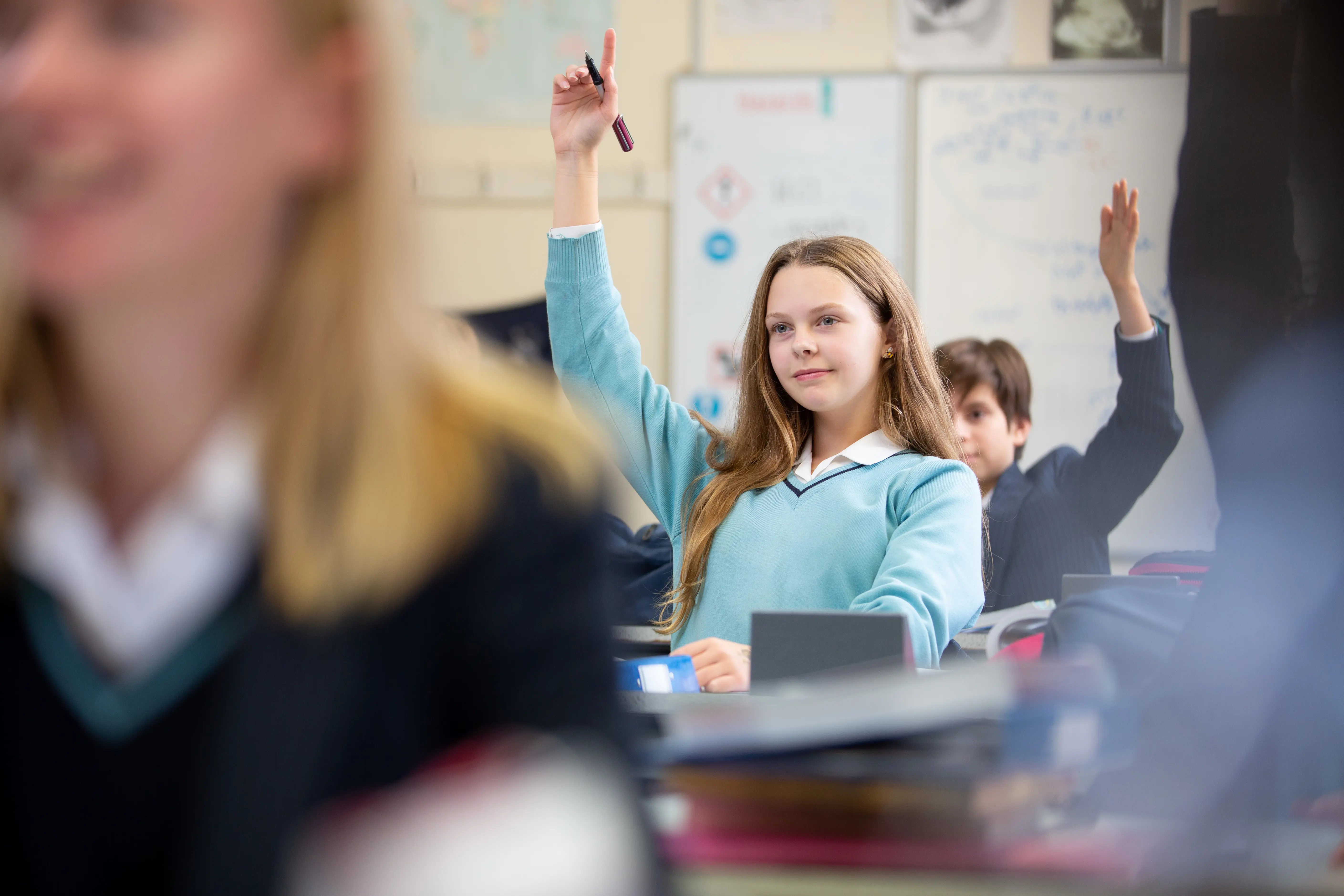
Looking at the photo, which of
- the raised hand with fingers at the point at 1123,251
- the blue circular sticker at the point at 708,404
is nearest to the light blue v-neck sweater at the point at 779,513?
the raised hand with fingers at the point at 1123,251

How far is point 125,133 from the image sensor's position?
0.43 metres

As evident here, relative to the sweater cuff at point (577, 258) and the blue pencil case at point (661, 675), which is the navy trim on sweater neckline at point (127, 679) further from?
the sweater cuff at point (577, 258)

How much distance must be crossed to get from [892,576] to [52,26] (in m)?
1.04

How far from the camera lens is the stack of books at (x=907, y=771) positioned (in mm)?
565

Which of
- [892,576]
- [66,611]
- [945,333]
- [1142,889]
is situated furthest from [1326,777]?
[945,333]

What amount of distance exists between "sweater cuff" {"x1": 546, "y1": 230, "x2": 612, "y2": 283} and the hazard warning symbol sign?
1964 millimetres

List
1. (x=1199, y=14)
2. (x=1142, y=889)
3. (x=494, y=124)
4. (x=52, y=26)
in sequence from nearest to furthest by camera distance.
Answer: (x=52, y=26)
(x=1142, y=889)
(x=1199, y=14)
(x=494, y=124)

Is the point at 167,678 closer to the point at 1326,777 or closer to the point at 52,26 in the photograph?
the point at 52,26

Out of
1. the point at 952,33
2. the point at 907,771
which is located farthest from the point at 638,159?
the point at 907,771

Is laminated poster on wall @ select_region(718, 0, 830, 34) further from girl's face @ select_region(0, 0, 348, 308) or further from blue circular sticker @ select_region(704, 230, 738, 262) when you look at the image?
girl's face @ select_region(0, 0, 348, 308)

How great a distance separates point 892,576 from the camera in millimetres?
1305

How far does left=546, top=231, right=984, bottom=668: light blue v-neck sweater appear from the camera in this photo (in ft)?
4.39

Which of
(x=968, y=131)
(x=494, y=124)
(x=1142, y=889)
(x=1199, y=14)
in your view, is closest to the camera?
(x=1142, y=889)

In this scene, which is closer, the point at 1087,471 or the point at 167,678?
the point at 167,678
